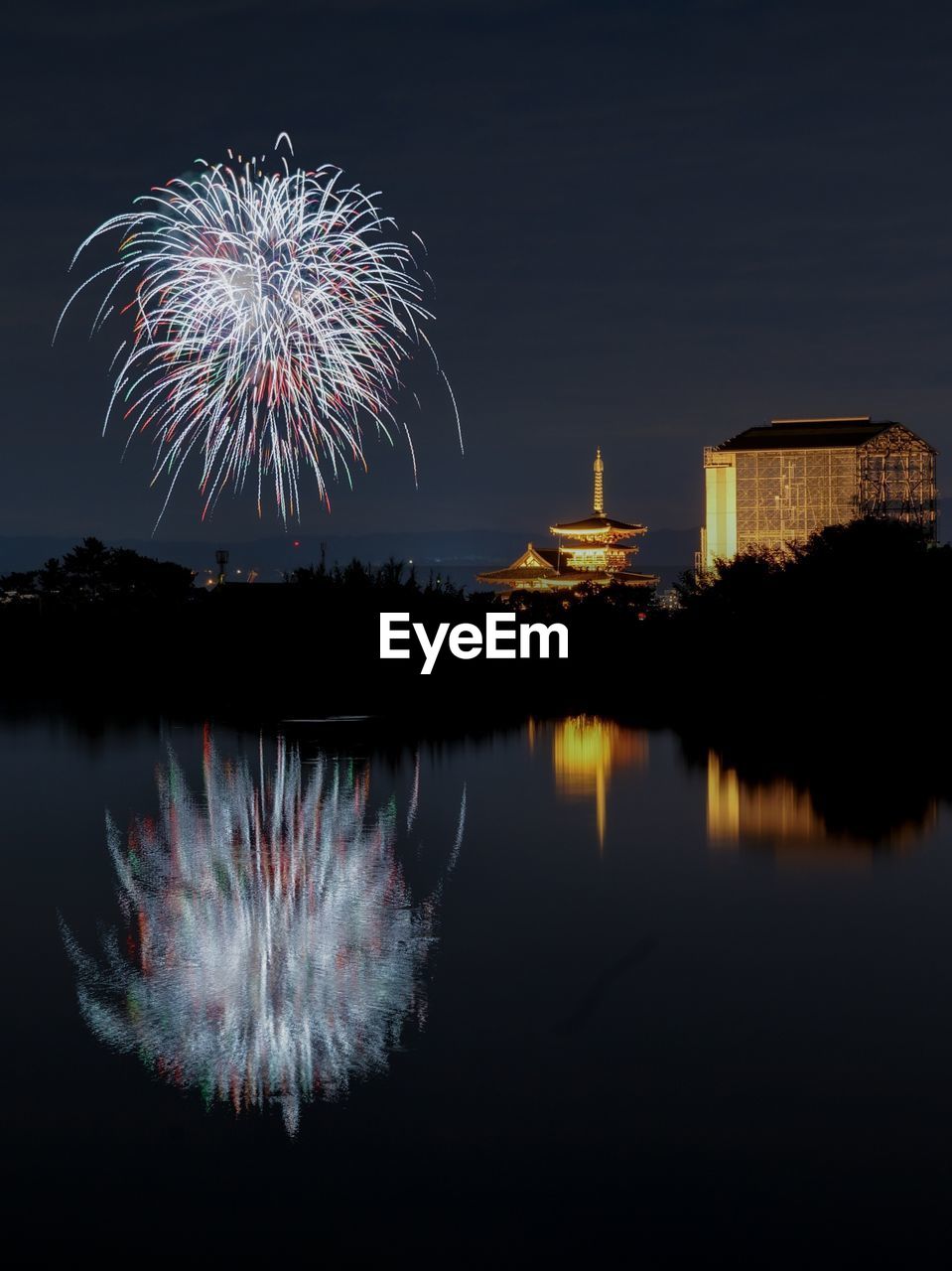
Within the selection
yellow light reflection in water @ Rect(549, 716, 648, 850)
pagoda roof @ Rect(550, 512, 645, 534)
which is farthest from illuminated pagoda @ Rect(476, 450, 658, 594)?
yellow light reflection in water @ Rect(549, 716, 648, 850)

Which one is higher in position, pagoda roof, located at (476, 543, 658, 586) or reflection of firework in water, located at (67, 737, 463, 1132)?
pagoda roof, located at (476, 543, 658, 586)

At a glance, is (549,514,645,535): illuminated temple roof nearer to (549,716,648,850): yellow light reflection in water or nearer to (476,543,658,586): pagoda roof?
(476,543,658,586): pagoda roof

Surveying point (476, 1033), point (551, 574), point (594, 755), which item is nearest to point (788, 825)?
point (594, 755)

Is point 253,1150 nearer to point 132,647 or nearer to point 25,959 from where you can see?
point 25,959

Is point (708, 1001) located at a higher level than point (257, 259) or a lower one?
lower

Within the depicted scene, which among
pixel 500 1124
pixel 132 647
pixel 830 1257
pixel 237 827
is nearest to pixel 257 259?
pixel 237 827

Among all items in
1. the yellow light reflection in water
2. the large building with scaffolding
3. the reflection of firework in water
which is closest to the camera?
the reflection of firework in water

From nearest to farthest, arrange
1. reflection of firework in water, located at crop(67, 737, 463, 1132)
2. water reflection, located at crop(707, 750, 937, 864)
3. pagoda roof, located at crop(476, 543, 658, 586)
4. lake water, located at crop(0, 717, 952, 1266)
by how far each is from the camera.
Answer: lake water, located at crop(0, 717, 952, 1266) < reflection of firework in water, located at crop(67, 737, 463, 1132) < water reflection, located at crop(707, 750, 937, 864) < pagoda roof, located at crop(476, 543, 658, 586)
